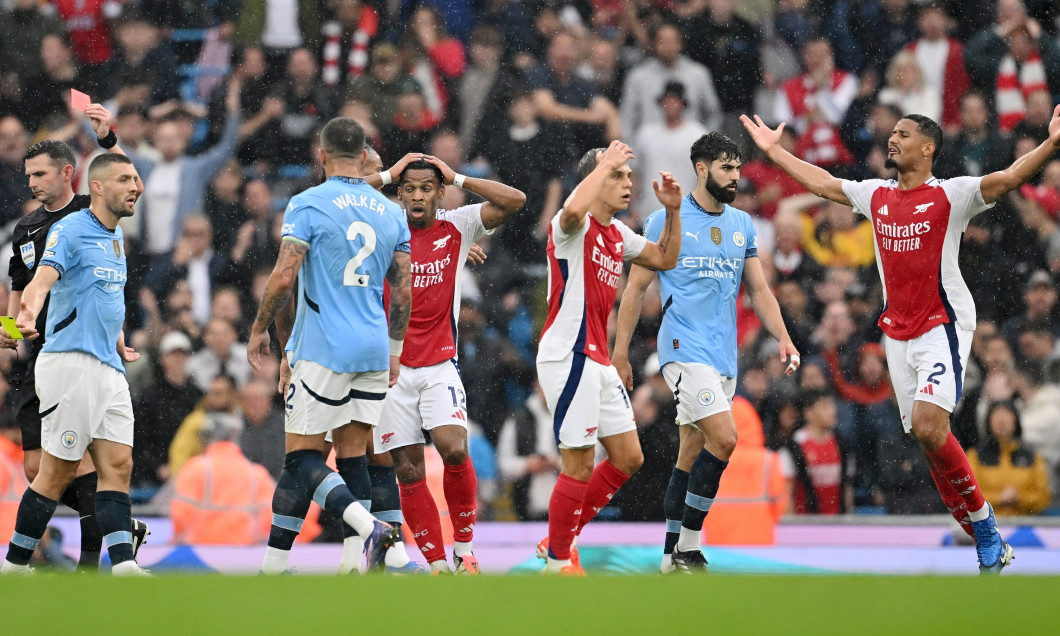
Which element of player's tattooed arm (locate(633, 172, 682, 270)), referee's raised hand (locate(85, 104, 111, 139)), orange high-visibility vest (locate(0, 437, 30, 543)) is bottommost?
orange high-visibility vest (locate(0, 437, 30, 543))

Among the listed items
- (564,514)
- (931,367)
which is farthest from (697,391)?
(931,367)

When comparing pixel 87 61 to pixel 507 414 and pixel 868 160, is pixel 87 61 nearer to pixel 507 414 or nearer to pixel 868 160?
pixel 507 414

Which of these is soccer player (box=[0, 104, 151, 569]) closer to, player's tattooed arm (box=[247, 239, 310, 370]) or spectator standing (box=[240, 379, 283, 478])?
player's tattooed arm (box=[247, 239, 310, 370])

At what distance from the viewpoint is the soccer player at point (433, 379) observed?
26.9 ft

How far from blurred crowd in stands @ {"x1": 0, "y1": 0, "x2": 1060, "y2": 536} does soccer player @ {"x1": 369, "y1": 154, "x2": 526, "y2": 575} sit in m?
3.41

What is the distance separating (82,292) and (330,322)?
1595 mm

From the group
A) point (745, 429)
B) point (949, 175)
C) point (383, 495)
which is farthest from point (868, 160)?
point (383, 495)

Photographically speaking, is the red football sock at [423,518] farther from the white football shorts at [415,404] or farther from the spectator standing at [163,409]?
the spectator standing at [163,409]

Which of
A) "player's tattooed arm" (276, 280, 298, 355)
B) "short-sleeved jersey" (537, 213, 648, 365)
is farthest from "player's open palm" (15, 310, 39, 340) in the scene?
"short-sleeved jersey" (537, 213, 648, 365)

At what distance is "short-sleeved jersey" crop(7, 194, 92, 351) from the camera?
7930 mm

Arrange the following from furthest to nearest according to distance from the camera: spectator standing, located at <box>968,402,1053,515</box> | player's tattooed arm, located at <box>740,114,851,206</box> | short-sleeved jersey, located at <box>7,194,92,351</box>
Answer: spectator standing, located at <box>968,402,1053,515</box>
player's tattooed arm, located at <box>740,114,851,206</box>
short-sleeved jersey, located at <box>7,194,92,351</box>

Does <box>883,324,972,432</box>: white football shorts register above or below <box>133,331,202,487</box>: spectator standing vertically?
above

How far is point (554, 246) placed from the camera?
7922 mm

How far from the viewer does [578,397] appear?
25.6 ft
